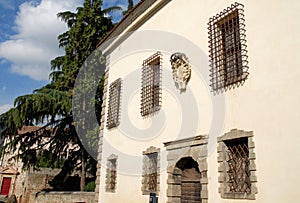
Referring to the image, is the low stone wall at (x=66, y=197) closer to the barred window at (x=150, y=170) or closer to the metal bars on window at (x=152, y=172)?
the barred window at (x=150, y=170)

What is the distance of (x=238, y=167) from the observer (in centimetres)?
493

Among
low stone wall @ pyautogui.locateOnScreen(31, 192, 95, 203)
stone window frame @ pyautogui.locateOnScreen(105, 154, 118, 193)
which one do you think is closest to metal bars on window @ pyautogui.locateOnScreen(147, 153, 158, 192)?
stone window frame @ pyautogui.locateOnScreen(105, 154, 118, 193)

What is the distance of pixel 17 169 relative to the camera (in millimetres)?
29969

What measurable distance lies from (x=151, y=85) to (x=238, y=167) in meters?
3.65

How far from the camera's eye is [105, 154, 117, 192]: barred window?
897 centimetres

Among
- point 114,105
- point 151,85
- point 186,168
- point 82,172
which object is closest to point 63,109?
point 82,172

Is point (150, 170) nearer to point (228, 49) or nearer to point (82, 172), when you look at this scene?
point (228, 49)

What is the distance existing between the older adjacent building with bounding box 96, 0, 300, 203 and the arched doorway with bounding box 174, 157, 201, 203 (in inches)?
0.8

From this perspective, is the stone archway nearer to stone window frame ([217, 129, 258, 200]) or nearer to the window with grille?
stone window frame ([217, 129, 258, 200])

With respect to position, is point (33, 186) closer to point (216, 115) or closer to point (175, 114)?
point (175, 114)

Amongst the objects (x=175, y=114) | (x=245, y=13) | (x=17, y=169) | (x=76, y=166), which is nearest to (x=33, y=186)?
(x=76, y=166)

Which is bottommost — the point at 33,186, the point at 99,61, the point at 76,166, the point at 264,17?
the point at 33,186

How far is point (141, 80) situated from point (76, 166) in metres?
9.18

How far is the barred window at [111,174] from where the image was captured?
897cm
